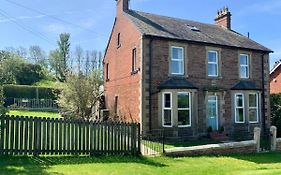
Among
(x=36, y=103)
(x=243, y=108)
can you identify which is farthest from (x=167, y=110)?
(x=36, y=103)

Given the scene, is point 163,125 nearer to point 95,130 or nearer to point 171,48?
point 171,48

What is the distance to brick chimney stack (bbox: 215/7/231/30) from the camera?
96.5ft

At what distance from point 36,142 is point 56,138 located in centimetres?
76

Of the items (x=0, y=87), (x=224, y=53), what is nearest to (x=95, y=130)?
(x=0, y=87)

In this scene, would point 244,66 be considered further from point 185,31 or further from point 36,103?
point 36,103

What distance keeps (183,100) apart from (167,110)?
1.38 m

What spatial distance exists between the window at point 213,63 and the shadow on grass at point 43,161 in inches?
460

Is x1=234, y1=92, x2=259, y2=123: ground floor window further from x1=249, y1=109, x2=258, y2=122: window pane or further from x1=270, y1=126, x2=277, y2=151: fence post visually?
x1=270, y1=126, x2=277, y2=151: fence post

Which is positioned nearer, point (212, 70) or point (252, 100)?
point (212, 70)

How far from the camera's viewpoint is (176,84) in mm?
20812

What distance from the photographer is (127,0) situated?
24891mm

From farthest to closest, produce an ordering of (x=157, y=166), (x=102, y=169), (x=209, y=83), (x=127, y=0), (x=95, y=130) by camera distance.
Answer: (x=127, y=0), (x=209, y=83), (x=95, y=130), (x=157, y=166), (x=102, y=169)

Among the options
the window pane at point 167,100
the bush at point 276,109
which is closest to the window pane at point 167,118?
the window pane at point 167,100

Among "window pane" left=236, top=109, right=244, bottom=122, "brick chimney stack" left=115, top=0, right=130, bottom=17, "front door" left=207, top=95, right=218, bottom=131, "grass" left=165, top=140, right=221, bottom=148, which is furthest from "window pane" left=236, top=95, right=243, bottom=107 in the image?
"brick chimney stack" left=115, top=0, right=130, bottom=17
